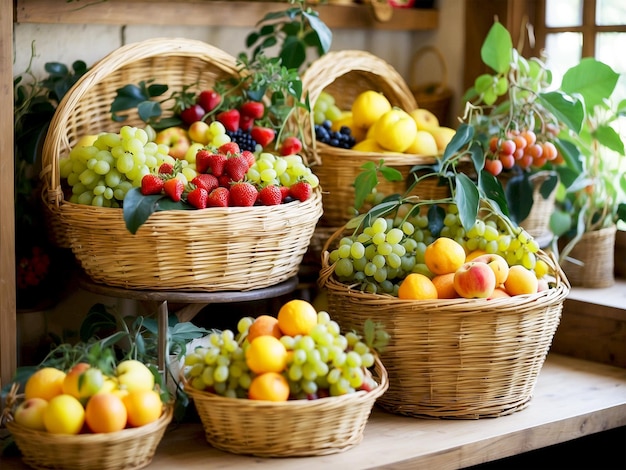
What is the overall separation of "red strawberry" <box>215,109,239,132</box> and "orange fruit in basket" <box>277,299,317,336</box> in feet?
1.75

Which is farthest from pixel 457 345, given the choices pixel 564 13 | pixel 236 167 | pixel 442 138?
pixel 564 13

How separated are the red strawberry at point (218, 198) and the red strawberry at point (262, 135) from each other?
312 mm

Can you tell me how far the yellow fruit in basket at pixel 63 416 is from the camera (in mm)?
1383

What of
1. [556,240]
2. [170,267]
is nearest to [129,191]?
[170,267]

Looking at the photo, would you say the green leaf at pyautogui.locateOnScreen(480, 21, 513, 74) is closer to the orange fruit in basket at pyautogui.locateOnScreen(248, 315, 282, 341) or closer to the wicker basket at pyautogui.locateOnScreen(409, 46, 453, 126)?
the wicker basket at pyautogui.locateOnScreen(409, 46, 453, 126)

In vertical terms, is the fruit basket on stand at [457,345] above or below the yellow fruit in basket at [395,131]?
below

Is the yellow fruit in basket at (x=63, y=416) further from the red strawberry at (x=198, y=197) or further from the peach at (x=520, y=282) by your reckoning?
the peach at (x=520, y=282)

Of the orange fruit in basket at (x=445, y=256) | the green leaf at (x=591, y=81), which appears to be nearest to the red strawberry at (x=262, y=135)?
the orange fruit in basket at (x=445, y=256)

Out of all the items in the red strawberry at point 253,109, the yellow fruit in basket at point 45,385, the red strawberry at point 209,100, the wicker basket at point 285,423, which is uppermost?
the red strawberry at point 209,100

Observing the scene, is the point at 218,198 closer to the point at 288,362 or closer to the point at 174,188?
the point at 174,188

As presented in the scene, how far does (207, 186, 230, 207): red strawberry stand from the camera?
1648mm

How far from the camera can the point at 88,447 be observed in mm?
1393

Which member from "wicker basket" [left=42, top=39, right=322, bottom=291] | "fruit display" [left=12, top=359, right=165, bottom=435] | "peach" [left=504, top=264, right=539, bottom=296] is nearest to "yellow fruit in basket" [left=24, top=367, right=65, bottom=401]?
"fruit display" [left=12, top=359, right=165, bottom=435]

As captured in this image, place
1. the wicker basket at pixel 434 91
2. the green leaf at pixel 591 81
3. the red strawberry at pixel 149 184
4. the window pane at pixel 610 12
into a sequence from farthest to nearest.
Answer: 1. the wicker basket at pixel 434 91
2. the window pane at pixel 610 12
3. the green leaf at pixel 591 81
4. the red strawberry at pixel 149 184
